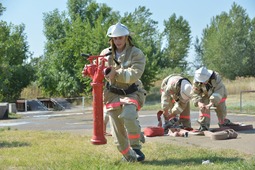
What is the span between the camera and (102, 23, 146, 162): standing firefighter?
19.1ft

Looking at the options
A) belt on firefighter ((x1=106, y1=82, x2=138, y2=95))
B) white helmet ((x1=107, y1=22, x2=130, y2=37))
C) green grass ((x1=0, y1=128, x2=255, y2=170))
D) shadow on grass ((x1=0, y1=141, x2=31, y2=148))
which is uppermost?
white helmet ((x1=107, y1=22, x2=130, y2=37))

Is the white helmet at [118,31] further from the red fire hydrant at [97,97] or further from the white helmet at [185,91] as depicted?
the white helmet at [185,91]

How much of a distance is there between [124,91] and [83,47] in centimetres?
3271

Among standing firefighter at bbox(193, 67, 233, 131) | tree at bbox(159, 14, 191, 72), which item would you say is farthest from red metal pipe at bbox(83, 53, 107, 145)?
tree at bbox(159, 14, 191, 72)

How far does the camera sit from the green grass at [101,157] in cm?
566

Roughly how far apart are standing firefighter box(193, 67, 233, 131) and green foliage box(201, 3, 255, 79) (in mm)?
32482

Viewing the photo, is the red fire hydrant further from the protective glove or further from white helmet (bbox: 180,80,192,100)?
white helmet (bbox: 180,80,192,100)

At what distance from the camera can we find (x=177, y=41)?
225 feet

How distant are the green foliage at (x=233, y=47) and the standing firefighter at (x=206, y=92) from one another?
32482 mm

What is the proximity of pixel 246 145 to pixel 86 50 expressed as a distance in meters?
30.4

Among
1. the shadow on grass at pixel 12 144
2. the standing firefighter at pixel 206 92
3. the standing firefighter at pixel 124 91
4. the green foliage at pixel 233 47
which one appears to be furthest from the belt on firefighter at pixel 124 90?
the green foliage at pixel 233 47

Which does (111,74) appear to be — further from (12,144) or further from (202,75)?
(202,75)

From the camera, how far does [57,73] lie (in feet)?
149

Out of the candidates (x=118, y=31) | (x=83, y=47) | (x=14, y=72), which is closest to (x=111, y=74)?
(x=118, y=31)
